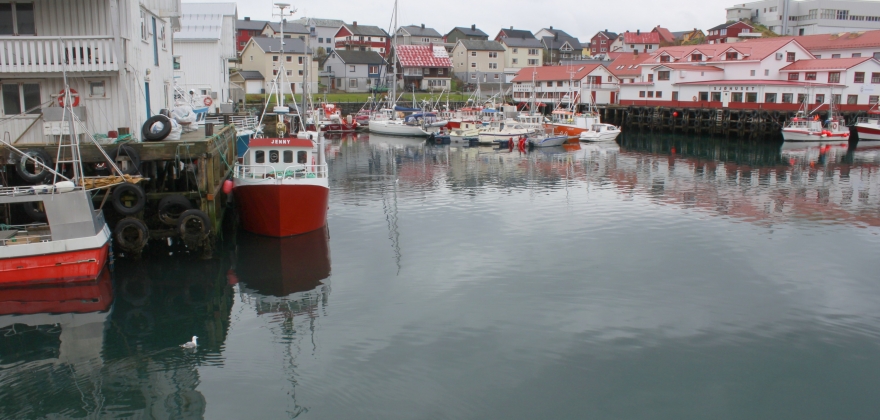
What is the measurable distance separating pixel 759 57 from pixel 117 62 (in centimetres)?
6254

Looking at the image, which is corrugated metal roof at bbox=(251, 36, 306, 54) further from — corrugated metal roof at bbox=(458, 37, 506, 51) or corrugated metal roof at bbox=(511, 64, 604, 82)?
corrugated metal roof at bbox=(511, 64, 604, 82)

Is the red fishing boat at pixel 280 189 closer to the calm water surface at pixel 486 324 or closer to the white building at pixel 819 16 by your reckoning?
the calm water surface at pixel 486 324

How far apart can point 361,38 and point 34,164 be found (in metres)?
99.0

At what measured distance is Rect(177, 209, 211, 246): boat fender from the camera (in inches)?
711

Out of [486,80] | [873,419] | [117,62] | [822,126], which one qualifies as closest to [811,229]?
[873,419]

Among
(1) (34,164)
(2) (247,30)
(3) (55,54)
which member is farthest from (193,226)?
(2) (247,30)

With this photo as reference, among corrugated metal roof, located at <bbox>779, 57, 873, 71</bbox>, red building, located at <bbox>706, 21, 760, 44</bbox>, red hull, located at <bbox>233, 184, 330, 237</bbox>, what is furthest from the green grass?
red hull, located at <bbox>233, 184, 330, 237</bbox>

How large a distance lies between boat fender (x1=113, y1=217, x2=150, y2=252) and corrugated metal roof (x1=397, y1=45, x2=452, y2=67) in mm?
74577

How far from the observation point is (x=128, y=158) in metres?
17.7

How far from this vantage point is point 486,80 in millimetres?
102250

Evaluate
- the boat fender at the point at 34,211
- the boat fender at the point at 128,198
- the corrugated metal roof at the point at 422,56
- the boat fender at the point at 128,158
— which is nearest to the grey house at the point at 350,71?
the corrugated metal roof at the point at 422,56

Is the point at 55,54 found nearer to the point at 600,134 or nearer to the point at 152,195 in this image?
the point at 152,195

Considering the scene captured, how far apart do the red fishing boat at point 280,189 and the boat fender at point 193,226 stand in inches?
99.4

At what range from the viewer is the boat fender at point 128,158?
17.4 m
